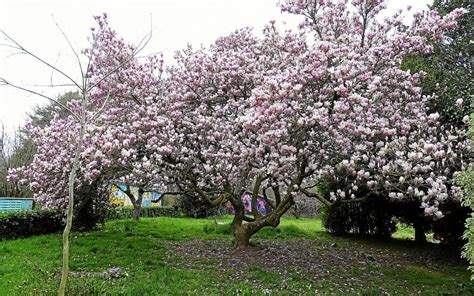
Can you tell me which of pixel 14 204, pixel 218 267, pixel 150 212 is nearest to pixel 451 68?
pixel 218 267

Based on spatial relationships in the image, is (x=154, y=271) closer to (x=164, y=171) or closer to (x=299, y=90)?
(x=164, y=171)

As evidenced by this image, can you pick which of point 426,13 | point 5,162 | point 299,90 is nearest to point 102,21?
point 299,90

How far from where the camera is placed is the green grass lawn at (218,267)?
263 inches

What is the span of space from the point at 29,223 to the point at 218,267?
7827 millimetres

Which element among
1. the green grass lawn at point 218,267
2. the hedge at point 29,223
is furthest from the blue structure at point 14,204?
the green grass lawn at point 218,267

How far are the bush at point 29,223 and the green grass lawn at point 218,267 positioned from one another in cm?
124

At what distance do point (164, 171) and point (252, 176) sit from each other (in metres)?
2.08

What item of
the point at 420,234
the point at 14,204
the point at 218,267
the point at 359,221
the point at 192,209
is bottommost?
the point at 218,267

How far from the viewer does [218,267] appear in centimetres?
831

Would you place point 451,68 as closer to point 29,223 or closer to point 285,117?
point 285,117

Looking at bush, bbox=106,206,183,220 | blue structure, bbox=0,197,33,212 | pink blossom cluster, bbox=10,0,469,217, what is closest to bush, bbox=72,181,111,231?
pink blossom cluster, bbox=10,0,469,217

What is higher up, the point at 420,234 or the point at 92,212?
the point at 92,212

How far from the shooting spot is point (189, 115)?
9.58 m

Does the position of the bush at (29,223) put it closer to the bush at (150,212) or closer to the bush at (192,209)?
the bush at (150,212)
